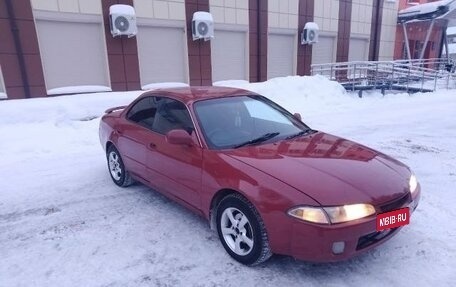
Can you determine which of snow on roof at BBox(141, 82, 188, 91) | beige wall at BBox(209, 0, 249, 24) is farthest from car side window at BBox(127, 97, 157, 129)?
beige wall at BBox(209, 0, 249, 24)

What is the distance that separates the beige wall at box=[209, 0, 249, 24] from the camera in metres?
13.7

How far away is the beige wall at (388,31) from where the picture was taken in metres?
21.1

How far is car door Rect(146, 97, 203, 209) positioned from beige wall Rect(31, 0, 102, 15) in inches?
325

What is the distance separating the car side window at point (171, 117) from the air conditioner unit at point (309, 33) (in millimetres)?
13959

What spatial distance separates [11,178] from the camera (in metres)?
5.21

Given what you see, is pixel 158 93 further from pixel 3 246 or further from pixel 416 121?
pixel 416 121

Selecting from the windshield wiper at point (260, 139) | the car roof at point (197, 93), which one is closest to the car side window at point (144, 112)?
the car roof at point (197, 93)

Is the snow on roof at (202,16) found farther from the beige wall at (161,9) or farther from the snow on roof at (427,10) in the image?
the snow on roof at (427,10)

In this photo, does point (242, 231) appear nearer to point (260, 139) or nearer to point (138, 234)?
point (260, 139)

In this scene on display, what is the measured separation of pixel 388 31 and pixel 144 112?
21.7m

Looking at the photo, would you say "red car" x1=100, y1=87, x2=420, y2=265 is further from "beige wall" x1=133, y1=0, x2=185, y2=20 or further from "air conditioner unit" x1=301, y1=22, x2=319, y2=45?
"air conditioner unit" x1=301, y1=22, x2=319, y2=45

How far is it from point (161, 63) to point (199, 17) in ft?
Answer: 7.41

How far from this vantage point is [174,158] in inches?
141

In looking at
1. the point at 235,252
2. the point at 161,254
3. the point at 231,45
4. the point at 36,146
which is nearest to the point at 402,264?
the point at 235,252
